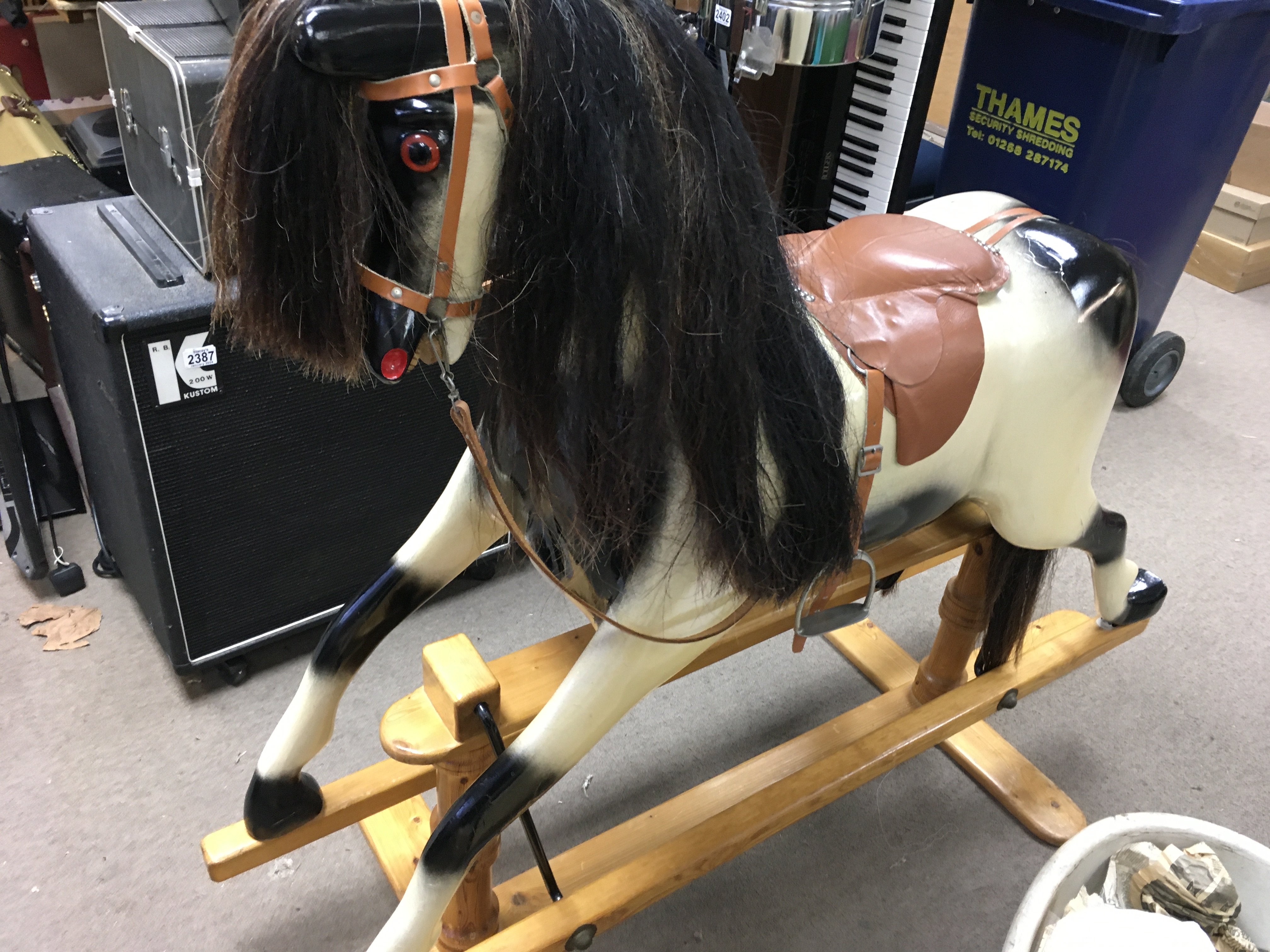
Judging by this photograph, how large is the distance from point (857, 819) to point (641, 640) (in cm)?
77

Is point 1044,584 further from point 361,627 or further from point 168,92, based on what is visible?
point 168,92

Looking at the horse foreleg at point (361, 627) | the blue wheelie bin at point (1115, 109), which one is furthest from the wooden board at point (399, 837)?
the blue wheelie bin at point (1115, 109)

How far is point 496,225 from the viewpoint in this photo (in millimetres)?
539

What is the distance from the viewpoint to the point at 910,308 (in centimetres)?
81

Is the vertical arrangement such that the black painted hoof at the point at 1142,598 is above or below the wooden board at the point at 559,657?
below

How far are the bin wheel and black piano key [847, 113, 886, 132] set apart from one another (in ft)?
2.74

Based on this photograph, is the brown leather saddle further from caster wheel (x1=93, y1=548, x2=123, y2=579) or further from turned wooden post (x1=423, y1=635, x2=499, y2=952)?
caster wheel (x1=93, y1=548, x2=123, y2=579)

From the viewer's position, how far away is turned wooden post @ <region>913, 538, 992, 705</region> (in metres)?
1.25

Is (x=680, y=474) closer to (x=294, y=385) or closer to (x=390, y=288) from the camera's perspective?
(x=390, y=288)

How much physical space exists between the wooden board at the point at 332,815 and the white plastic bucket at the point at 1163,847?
2.21 ft

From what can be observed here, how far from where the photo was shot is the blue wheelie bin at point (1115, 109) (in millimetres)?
1623

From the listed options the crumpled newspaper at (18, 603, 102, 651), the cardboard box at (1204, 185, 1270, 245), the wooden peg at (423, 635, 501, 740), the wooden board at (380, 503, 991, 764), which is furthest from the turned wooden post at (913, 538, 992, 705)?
the cardboard box at (1204, 185, 1270, 245)

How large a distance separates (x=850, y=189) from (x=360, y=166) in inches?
57.4

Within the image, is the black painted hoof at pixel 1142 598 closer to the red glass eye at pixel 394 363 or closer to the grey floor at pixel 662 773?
the grey floor at pixel 662 773
